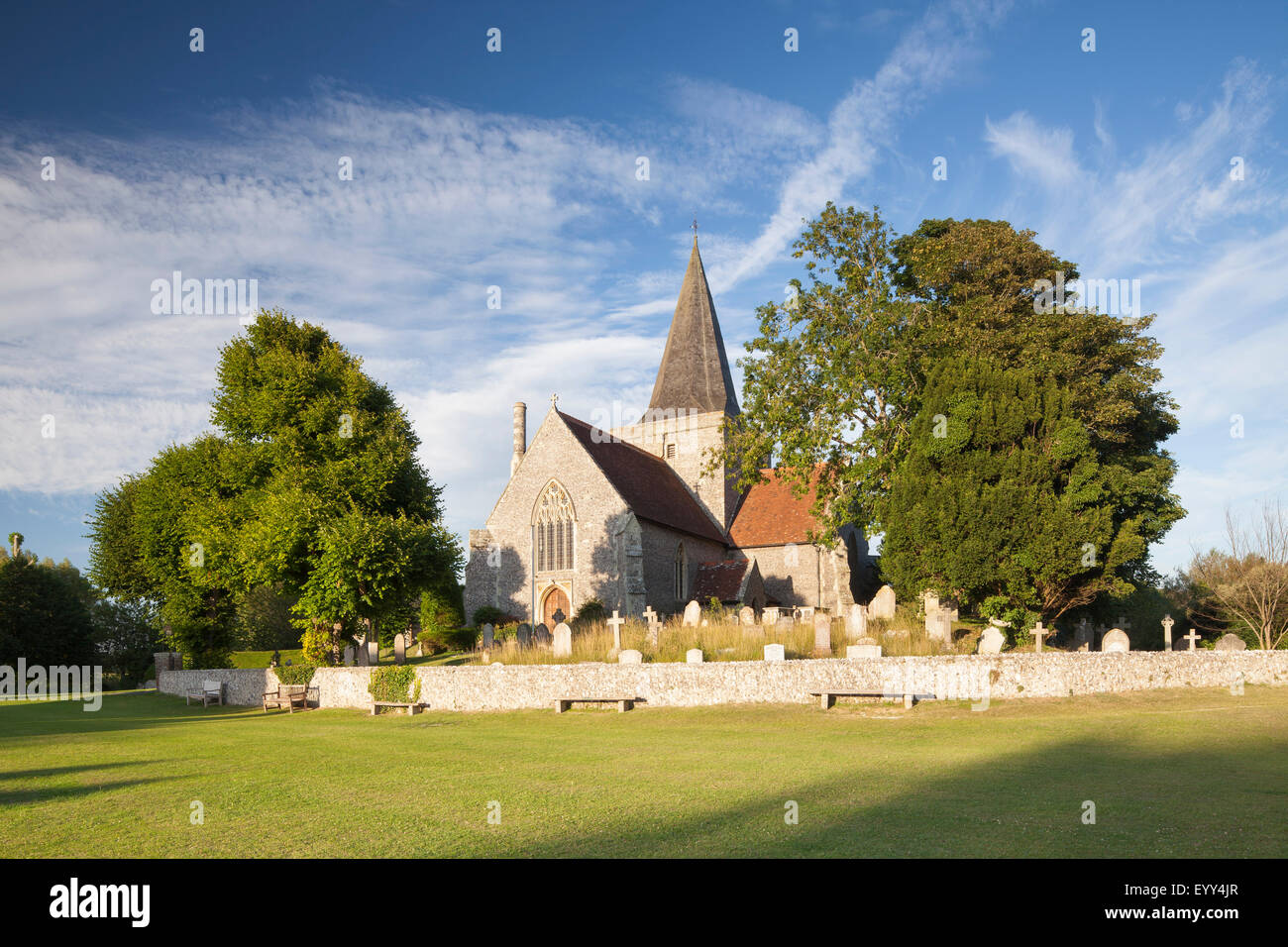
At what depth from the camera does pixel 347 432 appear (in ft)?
91.4

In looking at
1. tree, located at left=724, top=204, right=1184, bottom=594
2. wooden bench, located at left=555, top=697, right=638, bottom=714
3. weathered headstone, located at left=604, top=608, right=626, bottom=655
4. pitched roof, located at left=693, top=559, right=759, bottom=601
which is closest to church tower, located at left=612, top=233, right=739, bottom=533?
pitched roof, located at left=693, top=559, right=759, bottom=601

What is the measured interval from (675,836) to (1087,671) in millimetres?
14095

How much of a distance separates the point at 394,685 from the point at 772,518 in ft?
71.7

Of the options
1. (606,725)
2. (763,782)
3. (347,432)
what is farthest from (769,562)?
(763,782)

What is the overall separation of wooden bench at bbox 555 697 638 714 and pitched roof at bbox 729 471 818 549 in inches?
757

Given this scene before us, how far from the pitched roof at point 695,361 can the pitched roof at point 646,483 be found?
143 inches

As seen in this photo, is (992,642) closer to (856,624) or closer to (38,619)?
(856,624)

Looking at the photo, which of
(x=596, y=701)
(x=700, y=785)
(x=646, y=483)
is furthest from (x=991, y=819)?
(x=646, y=483)

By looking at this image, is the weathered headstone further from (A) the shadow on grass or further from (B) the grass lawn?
(A) the shadow on grass

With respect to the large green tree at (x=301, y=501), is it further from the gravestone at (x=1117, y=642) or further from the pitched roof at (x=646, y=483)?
the gravestone at (x=1117, y=642)

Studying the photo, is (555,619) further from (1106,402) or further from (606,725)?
(1106,402)

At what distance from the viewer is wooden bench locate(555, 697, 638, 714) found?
744 inches

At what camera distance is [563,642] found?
21891 millimetres

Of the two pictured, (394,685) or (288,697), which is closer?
(394,685)
